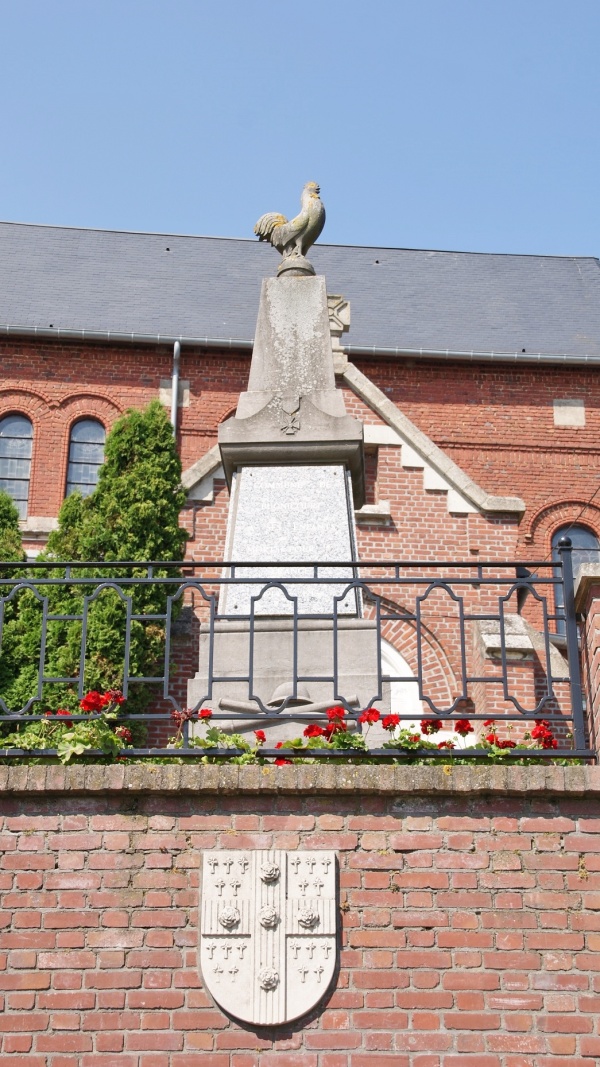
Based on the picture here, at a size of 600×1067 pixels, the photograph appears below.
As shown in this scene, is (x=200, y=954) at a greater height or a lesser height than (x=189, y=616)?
lesser

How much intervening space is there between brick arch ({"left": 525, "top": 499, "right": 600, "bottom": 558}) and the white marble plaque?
39.9 feet

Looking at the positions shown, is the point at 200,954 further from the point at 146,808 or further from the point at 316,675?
the point at 316,675

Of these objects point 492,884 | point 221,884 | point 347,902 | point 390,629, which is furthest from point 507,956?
point 390,629

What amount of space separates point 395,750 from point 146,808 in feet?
3.41

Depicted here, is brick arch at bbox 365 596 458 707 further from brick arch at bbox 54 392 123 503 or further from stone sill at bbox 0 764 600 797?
stone sill at bbox 0 764 600 797

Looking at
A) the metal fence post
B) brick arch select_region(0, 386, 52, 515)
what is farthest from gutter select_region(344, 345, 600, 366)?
the metal fence post

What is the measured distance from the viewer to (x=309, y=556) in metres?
7.16

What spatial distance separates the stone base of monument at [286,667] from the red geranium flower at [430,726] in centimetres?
76

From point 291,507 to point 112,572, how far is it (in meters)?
7.12

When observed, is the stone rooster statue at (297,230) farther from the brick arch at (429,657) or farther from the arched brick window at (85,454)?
the arched brick window at (85,454)

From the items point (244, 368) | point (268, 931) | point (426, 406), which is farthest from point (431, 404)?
point (268, 931)

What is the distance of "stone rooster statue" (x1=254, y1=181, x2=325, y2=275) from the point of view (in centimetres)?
828

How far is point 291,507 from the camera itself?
24.1 feet

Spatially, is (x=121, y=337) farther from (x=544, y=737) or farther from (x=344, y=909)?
(x=344, y=909)
